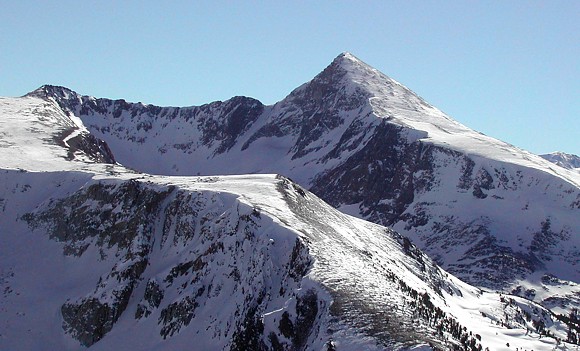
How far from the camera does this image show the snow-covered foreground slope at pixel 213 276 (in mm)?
51438

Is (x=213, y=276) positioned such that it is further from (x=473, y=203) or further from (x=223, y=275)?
(x=473, y=203)

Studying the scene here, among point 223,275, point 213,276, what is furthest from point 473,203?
point 223,275

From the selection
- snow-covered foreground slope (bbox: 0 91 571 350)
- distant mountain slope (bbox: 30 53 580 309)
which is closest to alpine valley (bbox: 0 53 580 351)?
snow-covered foreground slope (bbox: 0 91 571 350)

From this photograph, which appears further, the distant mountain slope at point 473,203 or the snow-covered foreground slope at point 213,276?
the distant mountain slope at point 473,203

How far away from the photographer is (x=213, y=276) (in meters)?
63.8

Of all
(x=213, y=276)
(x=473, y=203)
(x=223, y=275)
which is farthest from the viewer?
(x=473, y=203)

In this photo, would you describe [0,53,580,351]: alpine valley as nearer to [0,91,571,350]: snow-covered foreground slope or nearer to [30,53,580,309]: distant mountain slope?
[0,91,571,350]: snow-covered foreground slope

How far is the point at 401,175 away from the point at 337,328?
127 meters

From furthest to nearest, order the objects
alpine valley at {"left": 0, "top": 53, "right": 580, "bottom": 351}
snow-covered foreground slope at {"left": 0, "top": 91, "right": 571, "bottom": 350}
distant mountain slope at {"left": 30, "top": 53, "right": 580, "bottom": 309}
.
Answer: distant mountain slope at {"left": 30, "top": 53, "right": 580, "bottom": 309} → alpine valley at {"left": 0, "top": 53, "right": 580, "bottom": 351} → snow-covered foreground slope at {"left": 0, "top": 91, "right": 571, "bottom": 350}

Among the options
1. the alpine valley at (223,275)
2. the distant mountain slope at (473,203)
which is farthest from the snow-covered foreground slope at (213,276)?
the distant mountain slope at (473,203)

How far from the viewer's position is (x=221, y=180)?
3413 inches

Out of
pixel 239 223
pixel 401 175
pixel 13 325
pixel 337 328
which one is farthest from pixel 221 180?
pixel 401 175

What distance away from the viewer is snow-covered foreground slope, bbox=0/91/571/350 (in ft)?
169

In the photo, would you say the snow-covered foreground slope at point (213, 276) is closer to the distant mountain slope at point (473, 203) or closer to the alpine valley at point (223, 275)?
the alpine valley at point (223, 275)
